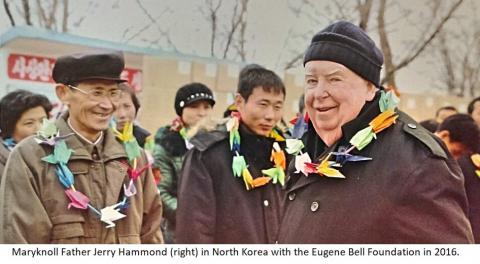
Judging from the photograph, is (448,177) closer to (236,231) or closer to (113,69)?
(236,231)

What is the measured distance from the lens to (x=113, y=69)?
1285 mm

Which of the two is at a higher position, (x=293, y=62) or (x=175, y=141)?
(x=293, y=62)

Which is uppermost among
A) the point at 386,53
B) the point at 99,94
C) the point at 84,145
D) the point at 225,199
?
the point at 386,53

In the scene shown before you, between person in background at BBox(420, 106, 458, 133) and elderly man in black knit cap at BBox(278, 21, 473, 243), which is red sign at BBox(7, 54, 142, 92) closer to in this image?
elderly man in black knit cap at BBox(278, 21, 473, 243)

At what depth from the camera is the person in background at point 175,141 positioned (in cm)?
137

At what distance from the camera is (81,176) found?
1.23 metres

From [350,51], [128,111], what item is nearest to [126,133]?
[128,111]

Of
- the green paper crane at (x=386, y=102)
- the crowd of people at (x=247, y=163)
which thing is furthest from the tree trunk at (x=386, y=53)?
the green paper crane at (x=386, y=102)

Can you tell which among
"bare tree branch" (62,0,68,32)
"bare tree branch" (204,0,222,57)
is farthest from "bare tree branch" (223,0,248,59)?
"bare tree branch" (62,0,68,32)

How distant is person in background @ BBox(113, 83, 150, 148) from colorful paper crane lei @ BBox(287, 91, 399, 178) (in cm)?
41

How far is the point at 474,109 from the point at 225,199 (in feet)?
1.96

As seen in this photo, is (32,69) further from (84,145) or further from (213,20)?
(213,20)

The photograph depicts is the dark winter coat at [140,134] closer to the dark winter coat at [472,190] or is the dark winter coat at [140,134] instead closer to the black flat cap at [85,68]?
the black flat cap at [85,68]

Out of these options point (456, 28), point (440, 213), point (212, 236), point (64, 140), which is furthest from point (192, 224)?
point (456, 28)
